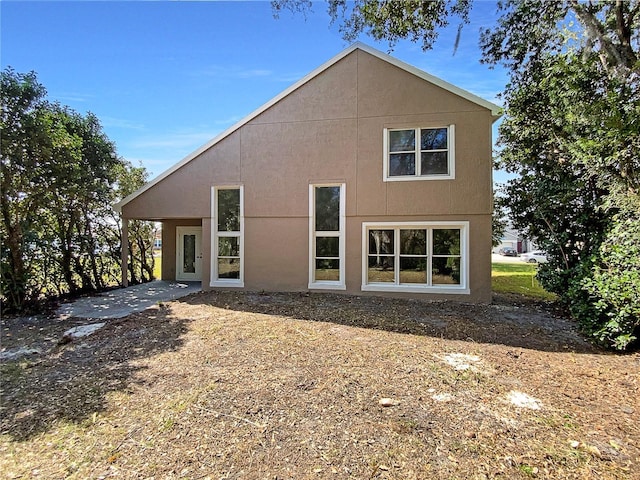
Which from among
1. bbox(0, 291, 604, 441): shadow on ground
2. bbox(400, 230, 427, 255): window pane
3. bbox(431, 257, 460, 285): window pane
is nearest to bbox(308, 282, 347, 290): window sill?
bbox(0, 291, 604, 441): shadow on ground

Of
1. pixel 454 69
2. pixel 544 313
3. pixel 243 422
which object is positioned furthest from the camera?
pixel 454 69

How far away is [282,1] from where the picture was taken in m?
7.14

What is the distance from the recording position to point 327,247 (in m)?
10.5

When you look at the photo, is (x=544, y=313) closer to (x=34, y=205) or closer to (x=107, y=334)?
(x=107, y=334)

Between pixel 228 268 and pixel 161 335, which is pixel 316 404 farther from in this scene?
pixel 228 268

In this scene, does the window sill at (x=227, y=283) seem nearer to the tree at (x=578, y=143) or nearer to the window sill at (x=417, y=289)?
the window sill at (x=417, y=289)

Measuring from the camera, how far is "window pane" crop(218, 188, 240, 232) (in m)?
11.1

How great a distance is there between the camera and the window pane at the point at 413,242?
9.88m

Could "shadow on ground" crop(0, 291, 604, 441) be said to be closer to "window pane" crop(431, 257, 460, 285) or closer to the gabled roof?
"window pane" crop(431, 257, 460, 285)

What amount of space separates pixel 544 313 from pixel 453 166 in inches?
177

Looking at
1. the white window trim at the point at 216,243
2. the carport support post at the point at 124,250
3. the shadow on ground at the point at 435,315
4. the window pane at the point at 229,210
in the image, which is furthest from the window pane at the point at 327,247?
the carport support post at the point at 124,250

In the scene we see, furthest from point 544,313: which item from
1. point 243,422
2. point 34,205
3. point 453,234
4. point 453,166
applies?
point 34,205

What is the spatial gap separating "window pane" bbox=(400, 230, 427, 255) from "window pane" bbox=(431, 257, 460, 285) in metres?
0.49

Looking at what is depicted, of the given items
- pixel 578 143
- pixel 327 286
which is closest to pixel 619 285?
pixel 578 143
